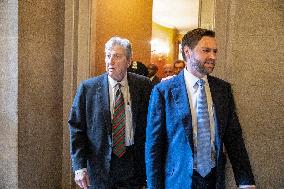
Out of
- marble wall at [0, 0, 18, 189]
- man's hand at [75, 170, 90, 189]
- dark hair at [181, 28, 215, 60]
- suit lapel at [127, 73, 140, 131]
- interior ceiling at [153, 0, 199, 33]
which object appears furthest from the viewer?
interior ceiling at [153, 0, 199, 33]

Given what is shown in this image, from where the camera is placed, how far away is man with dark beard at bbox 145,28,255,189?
241 centimetres

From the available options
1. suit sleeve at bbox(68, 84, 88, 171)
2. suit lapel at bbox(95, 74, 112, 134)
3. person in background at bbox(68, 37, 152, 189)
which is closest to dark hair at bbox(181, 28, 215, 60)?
person in background at bbox(68, 37, 152, 189)

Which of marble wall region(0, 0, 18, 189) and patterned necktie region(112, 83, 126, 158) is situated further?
marble wall region(0, 0, 18, 189)

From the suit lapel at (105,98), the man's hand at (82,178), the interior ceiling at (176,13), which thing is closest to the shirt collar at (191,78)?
the suit lapel at (105,98)

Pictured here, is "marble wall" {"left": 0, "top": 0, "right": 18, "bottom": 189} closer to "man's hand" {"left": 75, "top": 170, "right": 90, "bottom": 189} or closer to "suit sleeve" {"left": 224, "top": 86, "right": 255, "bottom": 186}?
"man's hand" {"left": 75, "top": 170, "right": 90, "bottom": 189}

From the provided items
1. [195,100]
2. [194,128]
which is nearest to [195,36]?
[195,100]

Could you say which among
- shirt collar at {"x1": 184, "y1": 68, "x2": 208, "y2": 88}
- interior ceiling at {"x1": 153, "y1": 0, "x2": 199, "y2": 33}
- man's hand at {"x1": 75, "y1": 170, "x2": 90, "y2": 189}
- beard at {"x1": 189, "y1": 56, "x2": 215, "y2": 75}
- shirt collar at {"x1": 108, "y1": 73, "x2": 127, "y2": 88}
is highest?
interior ceiling at {"x1": 153, "y1": 0, "x2": 199, "y2": 33}

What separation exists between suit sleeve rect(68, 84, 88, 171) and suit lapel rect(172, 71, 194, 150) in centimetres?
96

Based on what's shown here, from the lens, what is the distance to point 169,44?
18000 millimetres

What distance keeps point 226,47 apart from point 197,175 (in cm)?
146

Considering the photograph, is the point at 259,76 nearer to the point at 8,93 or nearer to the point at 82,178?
the point at 82,178

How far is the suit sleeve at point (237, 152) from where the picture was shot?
8.41 feet

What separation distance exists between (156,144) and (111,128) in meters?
0.64

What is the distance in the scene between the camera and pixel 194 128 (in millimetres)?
2436
